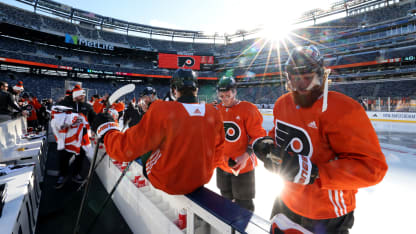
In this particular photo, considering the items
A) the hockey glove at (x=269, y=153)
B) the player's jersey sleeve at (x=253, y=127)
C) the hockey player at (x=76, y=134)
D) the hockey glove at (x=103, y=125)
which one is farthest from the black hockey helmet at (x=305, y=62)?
the hockey player at (x=76, y=134)

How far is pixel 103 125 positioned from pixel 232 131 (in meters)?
1.39

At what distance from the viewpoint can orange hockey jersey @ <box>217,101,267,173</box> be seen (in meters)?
2.13

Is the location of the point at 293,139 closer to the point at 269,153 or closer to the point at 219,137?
the point at 269,153

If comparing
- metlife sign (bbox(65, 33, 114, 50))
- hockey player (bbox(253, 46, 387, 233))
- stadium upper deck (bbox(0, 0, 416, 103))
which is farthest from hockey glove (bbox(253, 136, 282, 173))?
metlife sign (bbox(65, 33, 114, 50))

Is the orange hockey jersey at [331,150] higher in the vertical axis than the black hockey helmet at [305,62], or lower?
lower

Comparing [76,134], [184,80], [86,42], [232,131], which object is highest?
[86,42]

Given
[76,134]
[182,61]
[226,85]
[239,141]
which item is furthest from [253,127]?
[182,61]

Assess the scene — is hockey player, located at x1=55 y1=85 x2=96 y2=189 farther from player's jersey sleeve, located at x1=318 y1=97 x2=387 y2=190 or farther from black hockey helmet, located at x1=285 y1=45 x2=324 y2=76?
player's jersey sleeve, located at x1=318 y1=97 x2=387 y2=190

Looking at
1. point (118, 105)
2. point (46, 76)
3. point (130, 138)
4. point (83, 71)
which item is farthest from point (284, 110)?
point (46, 76)

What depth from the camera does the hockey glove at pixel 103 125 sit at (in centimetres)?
134

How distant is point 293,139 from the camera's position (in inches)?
43.6

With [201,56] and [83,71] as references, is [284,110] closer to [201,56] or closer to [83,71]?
[83,71]

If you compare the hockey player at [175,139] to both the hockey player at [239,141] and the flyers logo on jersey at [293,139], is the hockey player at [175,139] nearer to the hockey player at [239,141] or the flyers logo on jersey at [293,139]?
the flyers logo on jersey at [293,139]

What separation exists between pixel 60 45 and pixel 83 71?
16.5ft
